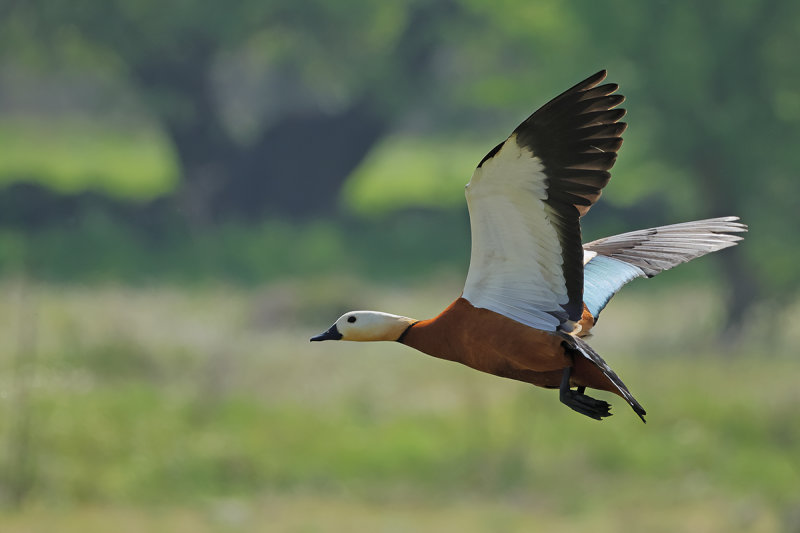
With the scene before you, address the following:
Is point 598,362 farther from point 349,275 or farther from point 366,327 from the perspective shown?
point 349,275

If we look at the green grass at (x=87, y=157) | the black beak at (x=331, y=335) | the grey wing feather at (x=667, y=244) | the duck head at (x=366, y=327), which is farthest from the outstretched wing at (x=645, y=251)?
the green grass at (x=87, y=157)

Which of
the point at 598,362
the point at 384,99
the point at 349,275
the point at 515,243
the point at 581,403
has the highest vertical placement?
the point at 384,99

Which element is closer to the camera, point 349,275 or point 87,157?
point 349,275

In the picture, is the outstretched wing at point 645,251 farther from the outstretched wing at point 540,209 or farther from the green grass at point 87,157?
the green grass at point 87,157

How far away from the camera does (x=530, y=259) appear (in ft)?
12.2

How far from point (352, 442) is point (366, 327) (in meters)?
10.6

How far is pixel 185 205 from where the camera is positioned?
28.4 meters

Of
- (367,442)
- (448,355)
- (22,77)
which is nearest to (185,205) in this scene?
(22,77)

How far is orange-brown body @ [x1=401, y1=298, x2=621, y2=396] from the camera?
145 inches

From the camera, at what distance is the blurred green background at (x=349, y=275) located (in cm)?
1340

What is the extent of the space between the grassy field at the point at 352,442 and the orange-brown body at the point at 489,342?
9106 millimetres

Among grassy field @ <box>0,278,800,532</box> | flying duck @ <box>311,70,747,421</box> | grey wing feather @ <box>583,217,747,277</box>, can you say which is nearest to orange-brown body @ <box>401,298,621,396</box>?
flying duck @ <box>311,70,747,421</box>

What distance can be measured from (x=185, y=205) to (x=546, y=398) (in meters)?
15.3

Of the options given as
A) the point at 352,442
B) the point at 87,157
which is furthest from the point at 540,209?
the point at 87,157
